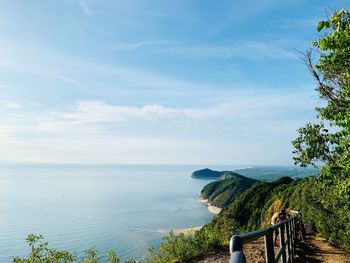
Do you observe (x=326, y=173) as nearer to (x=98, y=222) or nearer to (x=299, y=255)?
(x=299, y=255)

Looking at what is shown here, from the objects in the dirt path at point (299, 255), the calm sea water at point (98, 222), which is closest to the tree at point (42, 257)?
the dirt path at point (299, 255)

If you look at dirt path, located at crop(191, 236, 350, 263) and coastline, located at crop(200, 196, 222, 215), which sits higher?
dirt path, located at crop(191, 236, 350, 263)

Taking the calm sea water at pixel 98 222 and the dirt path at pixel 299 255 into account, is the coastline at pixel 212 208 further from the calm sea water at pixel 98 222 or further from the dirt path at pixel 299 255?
the dirt path at pixel 299 255

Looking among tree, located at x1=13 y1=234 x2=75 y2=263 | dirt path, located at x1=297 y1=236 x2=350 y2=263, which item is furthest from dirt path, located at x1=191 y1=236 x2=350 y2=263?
tree, located at x1=13 y1=234 x2=75 y2=263

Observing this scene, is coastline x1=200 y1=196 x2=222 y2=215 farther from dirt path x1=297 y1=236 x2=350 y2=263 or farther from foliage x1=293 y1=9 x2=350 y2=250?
dirt path x1=297 y1=236 x2=350 y2=263

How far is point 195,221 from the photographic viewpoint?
11650cm

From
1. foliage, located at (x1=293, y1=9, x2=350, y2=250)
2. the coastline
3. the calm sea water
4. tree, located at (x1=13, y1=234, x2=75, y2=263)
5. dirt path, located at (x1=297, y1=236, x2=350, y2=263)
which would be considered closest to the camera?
foliage, located at (x1=293, y1=9, x2=350, y2=250)

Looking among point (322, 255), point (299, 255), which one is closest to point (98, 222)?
point (322, 255)

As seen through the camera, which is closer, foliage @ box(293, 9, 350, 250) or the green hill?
foliage @ box(293, 9, 350, 250)

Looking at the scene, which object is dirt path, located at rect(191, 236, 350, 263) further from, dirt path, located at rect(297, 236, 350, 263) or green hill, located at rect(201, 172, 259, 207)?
green hill, located at rect(201, 172, 259, 207)

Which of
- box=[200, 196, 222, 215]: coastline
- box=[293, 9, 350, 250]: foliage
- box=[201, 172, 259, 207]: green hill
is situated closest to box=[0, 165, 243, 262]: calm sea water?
box=[200, 196, 222, 215]: coastline

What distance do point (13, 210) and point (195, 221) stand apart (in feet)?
221

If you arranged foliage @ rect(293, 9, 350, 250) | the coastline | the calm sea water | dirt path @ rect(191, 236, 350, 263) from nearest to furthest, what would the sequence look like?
foliage @ rect(293, 9, 350, 250)
dirt path @ rect(191, 236, 350, 263)
the calm sea water
the coastline

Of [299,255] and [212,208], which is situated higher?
[299,255]
